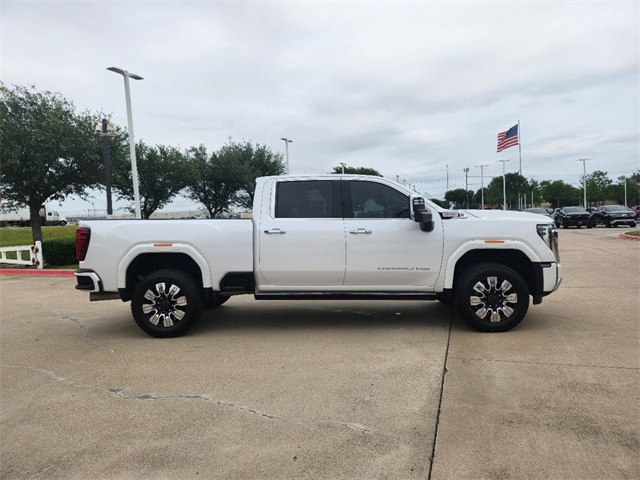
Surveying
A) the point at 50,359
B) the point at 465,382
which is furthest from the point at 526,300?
the point at 50,359

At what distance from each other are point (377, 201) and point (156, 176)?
2897cm

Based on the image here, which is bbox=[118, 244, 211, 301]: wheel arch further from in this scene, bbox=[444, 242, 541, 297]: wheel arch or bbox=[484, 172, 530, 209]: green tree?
bbox=[484, 172, 530, 209]: green tree

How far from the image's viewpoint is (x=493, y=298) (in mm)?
5629

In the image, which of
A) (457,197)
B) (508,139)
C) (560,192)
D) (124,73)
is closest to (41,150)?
(124,73)

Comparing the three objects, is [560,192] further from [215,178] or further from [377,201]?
[377,201]

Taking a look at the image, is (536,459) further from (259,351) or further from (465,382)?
(259,351)

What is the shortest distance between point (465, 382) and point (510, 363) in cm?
75

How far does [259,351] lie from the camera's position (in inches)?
203

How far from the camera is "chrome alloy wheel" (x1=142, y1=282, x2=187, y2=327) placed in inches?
225

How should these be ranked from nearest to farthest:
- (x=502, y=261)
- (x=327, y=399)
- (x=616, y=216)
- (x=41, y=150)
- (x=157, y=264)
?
(x=327, y=399)
(x=502, y=261)
(x=157, y=264)
(x=41, y=150)
(x=616, y=216)

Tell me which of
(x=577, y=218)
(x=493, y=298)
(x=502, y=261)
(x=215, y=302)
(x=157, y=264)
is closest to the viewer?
(x=493, y=298)

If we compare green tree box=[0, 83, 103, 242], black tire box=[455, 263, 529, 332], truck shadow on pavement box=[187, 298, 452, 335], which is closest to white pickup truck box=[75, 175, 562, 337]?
black tire box=[455, 263, 529, 332]

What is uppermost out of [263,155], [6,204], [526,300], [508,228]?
[263,155]

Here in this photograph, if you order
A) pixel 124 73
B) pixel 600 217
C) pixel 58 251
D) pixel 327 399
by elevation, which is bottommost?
pixel 327 399
